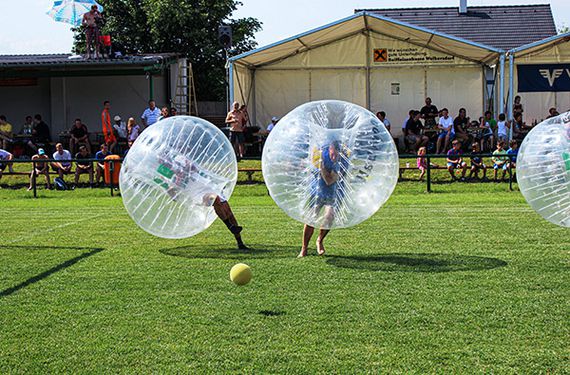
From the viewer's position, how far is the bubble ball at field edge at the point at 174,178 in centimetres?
953

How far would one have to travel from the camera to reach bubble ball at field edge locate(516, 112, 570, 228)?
8.99 m

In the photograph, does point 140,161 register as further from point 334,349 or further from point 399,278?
point 334,349

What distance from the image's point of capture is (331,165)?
8.78 metres

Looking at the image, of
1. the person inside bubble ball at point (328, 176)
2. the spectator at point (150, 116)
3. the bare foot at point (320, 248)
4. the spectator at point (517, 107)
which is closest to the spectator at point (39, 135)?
the spectator at point (150, 116)

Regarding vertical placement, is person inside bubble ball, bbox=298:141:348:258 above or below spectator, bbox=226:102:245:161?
below

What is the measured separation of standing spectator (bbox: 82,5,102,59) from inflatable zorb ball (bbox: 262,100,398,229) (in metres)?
18.7

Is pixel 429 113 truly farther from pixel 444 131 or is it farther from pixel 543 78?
pixel 543 78

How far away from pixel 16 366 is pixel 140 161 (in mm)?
4136

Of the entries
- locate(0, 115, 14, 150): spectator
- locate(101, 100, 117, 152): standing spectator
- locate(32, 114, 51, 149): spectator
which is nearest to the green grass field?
locate(101, 100, 117, 152): standing spectator

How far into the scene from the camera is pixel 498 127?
23156mm

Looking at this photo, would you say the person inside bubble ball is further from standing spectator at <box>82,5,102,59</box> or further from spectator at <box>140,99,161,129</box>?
standing spectator at <box>82,5,102,59</box>

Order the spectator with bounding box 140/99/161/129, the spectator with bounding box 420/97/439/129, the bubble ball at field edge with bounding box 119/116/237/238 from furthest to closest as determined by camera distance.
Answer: the spectator with bounding box 420/97/439/129, the spectator with bounding box 140/99/161/129, the bubble ball at field edge with bounding box 119/116/237/238

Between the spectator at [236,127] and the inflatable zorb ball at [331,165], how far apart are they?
12748 mm

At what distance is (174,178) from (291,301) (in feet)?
8.93
